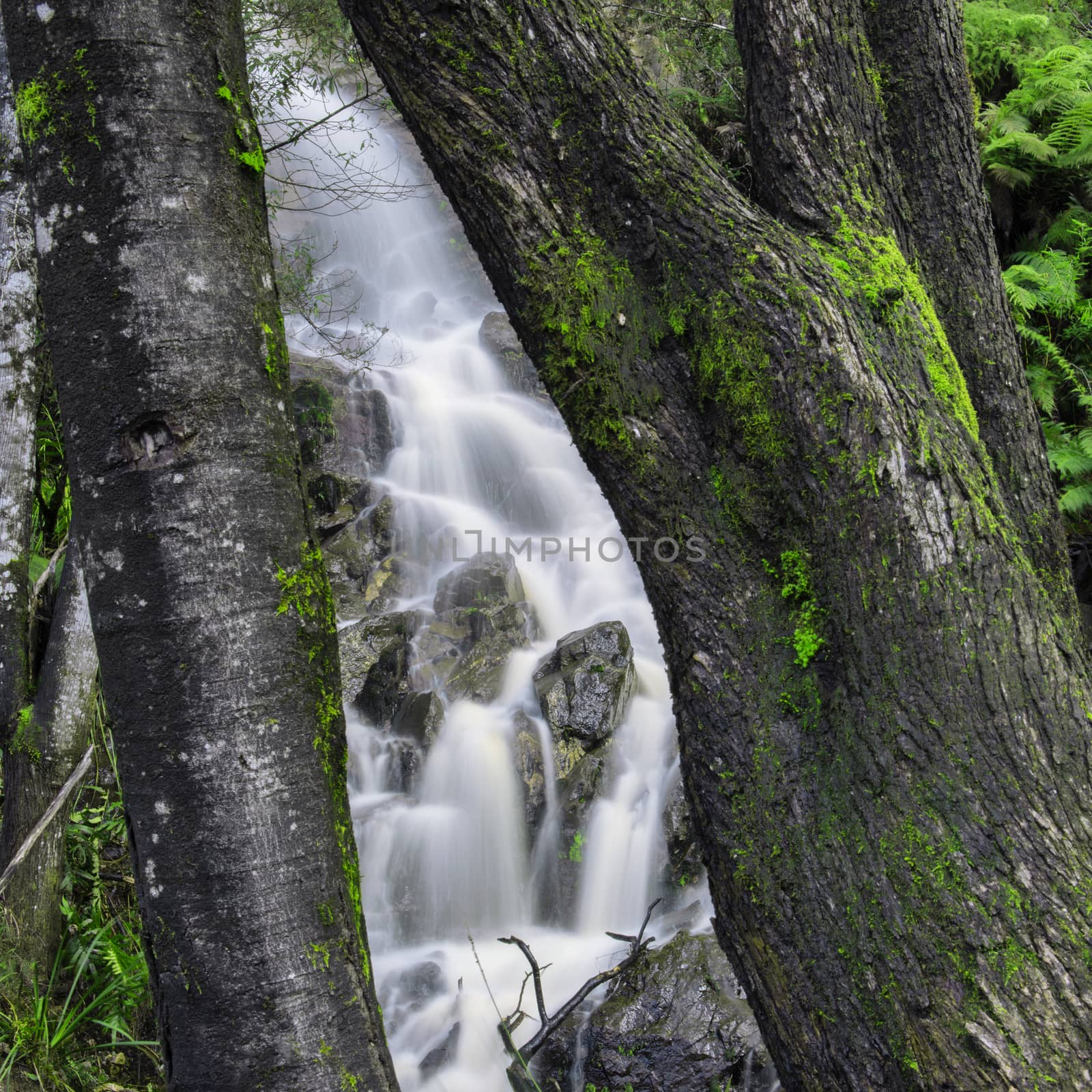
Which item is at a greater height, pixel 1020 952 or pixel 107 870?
pixel 1020 952

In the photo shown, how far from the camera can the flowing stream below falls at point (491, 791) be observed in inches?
219

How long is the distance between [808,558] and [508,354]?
35.3 feet

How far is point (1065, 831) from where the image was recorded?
4.56ft

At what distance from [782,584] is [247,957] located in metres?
1.14

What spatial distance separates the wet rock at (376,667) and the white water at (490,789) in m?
0.21

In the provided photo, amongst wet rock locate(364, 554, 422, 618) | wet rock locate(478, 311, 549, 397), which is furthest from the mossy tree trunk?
wet rock locate(478, 311, 549, 397)

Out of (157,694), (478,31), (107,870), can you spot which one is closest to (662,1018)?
(107,870)

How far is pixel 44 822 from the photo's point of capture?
4348 mm

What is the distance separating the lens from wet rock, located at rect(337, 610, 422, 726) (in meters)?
7.26

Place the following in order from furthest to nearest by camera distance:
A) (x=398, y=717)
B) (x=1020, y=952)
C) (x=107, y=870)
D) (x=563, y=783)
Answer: (x=398, y=717) < (x=563, y=783) < (x=107, y=870) < (x=1020, y=952)

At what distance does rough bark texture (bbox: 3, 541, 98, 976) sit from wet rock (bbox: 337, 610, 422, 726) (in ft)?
8.97

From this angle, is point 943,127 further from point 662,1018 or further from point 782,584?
point 662,1018

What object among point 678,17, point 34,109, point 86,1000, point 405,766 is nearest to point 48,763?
point 86,1000

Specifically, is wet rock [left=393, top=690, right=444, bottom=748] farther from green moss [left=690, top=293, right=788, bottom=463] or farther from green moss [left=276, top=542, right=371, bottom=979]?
green moss [left=690, top=293, right=788, bottom=463]
